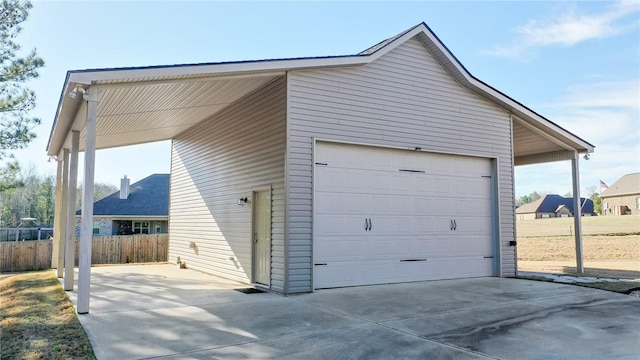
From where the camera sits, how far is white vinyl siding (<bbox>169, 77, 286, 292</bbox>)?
799 cm

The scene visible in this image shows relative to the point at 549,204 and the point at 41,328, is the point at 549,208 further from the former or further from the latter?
the point at 41,328

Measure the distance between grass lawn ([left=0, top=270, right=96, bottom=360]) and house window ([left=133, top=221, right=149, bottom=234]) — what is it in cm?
1910

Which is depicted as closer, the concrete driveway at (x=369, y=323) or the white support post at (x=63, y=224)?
the concrete driveway at (x=369, y=323)

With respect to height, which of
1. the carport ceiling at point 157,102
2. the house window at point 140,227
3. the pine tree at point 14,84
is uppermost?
the pine tree at point 14,84

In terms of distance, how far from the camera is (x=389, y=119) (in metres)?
8.98

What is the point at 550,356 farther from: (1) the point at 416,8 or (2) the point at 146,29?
(2) the point at 146,29

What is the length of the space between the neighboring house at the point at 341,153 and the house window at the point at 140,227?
16506 millimetres

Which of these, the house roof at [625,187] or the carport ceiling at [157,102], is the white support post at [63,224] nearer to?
the carport ceiling at [157,102]

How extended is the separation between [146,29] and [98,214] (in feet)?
61.6

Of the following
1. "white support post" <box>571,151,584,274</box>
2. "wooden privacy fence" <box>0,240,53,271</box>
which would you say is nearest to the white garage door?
"white support post" <box>571,151,584,274</box>

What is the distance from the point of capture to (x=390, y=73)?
30.0 feet

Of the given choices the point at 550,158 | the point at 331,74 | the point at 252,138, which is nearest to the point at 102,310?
the point at 252,138

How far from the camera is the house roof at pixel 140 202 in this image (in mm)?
25188

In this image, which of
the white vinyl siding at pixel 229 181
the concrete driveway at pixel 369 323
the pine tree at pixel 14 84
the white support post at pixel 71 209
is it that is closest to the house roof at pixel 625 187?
the concrete driveway at pixel 369 323
